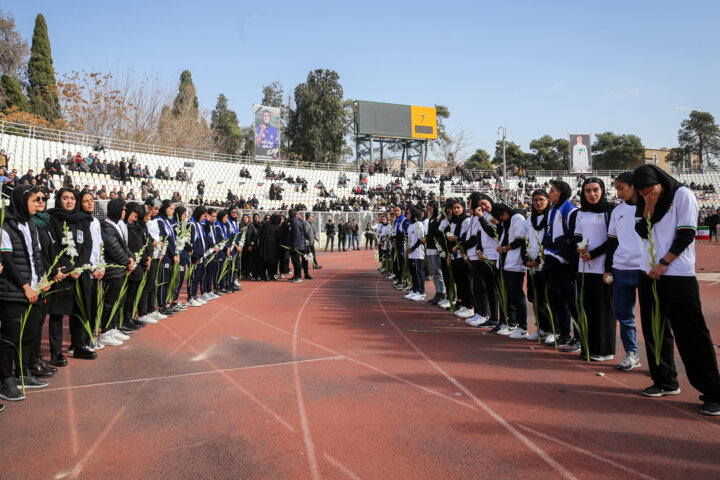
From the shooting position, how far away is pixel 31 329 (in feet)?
16.2

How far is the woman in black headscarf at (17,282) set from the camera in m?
4.66

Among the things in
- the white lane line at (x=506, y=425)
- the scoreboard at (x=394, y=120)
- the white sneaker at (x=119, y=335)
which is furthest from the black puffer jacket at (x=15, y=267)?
the scoreboard at (x=394, y=120)

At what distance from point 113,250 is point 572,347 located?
6.33 meters

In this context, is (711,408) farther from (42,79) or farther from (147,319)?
(42,79)

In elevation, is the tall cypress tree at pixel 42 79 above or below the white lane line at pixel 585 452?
above

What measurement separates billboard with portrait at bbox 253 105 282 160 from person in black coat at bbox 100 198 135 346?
114 feet

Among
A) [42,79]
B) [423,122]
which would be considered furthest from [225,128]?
[423,122]

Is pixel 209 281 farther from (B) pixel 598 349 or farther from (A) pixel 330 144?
(A) pixel 330 144

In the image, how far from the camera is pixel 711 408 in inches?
158

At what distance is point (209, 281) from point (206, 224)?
143 cm

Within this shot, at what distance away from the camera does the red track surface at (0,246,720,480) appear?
3.36m

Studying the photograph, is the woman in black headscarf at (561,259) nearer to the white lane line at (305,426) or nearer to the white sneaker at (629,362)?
the white sneaker at (629,362)

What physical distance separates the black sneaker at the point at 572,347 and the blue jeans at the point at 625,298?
972mm

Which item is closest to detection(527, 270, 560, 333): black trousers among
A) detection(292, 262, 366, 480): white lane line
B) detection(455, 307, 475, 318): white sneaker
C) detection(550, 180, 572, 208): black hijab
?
detection(550, 180, 572, 208): black hijab
